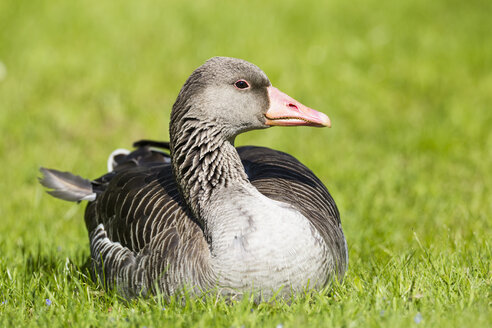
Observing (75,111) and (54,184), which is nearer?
(54,184)

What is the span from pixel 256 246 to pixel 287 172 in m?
1.29

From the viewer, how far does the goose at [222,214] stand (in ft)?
13.0

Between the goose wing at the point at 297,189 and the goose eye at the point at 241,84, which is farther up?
the goose eye at the point at 241,84

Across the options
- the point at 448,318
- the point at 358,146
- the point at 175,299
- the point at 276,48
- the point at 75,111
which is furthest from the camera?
the point at 276,48

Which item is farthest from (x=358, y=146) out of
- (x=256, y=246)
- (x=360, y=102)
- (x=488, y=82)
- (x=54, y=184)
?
(x=256, y=246)

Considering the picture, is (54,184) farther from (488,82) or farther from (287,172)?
(488,82)

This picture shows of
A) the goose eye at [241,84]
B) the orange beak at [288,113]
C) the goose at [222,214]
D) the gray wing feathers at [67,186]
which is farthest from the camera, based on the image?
the gray wing feathers at [67,186]

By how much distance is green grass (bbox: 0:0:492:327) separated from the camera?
3992 mm

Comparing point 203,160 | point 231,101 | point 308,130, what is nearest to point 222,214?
point 203,160

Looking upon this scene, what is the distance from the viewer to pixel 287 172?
5.11m

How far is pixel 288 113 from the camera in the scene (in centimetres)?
440

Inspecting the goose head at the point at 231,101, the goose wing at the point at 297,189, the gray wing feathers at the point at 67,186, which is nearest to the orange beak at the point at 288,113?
the goose head at the point at 231,101

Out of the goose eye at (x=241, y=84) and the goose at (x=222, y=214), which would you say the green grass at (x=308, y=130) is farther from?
the goose eye at (x=241, y=84)

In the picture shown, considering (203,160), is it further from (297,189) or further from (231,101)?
(297,189)
